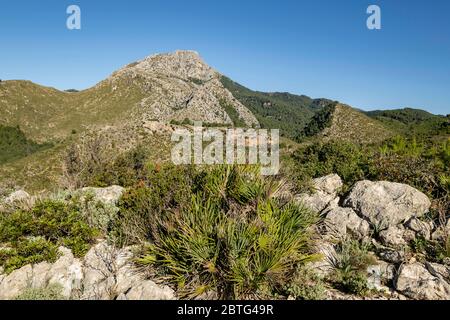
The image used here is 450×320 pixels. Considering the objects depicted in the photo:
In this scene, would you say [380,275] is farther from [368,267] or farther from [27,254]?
[27,254]

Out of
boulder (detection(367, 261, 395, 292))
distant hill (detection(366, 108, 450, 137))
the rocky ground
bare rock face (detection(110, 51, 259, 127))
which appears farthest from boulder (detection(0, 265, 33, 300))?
bare rock face (detection(110, 51, 259, 127))

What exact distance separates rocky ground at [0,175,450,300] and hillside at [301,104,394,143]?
51.9 metres

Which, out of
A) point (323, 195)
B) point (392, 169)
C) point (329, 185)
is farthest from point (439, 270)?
point (392, 169)

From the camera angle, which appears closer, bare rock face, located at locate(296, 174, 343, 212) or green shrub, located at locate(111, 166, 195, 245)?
green shrub, located at locate(111, 166, 195, 245)

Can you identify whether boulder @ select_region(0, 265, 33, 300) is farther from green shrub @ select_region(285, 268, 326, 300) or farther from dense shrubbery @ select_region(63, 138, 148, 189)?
dense shrubbery @ select_region(63, 138, 148, 189)

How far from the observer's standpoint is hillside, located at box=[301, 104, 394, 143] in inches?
2380

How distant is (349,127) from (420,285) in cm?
6966

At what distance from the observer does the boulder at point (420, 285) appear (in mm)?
4215

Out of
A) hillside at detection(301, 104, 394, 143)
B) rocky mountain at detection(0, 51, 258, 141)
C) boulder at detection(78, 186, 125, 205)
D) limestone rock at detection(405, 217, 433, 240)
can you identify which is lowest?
limestone rock at detection(405, 217, 433, 240)

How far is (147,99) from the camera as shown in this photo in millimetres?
94062

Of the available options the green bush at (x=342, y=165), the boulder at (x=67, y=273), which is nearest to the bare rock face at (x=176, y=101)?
the green bush at (x=342, y=165)

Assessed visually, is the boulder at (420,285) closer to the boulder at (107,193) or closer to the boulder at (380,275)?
the boulder at (380,275)
